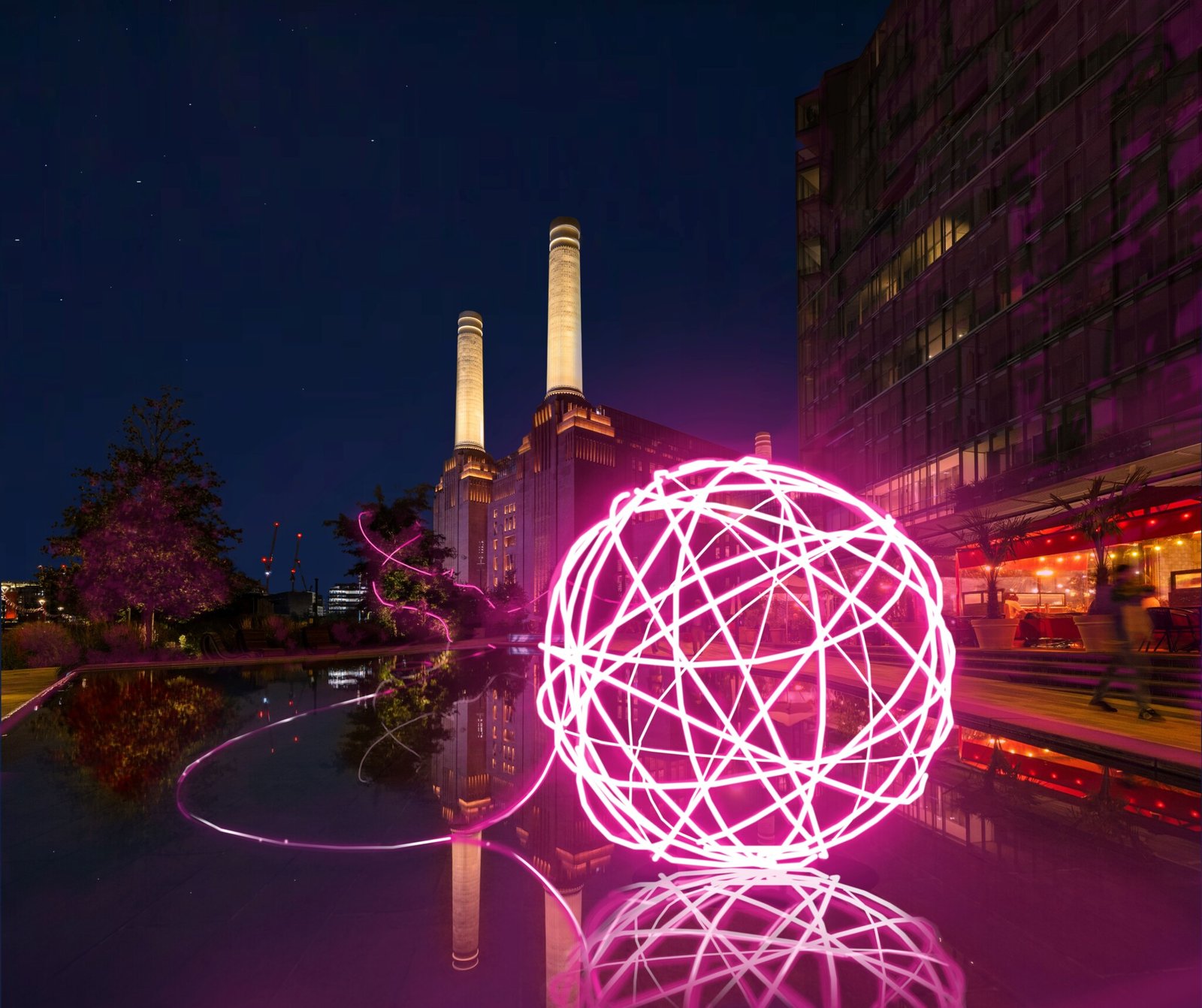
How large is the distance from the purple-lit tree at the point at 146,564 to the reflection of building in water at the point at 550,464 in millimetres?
44671

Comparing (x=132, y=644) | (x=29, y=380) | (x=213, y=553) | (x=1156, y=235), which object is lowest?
(x=132, y=644)

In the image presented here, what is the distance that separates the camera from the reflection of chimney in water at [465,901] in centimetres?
322

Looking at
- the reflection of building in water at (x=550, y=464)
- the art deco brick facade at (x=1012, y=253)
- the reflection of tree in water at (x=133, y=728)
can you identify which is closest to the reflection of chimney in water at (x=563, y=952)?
the reflection of tree in water at (x=133, y=728)

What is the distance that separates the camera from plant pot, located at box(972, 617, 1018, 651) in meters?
16.8

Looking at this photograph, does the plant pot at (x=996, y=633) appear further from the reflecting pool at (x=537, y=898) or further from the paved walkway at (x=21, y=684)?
the paved walkway at (x=21, y=684)

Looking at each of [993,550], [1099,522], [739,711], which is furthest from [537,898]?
[993,550]

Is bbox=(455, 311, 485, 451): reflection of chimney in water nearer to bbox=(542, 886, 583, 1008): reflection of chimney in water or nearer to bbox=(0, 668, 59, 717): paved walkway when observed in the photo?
bbox=(0, 668, 59, 717): paved walkway

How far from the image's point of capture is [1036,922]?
3.57 meters

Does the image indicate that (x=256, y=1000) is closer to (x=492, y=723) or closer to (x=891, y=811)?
(x=891, y=811)

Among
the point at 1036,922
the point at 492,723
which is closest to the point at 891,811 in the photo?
the point at 1036,922

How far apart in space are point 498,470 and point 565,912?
95646mm

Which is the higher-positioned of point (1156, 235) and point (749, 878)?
point (1156, 235)

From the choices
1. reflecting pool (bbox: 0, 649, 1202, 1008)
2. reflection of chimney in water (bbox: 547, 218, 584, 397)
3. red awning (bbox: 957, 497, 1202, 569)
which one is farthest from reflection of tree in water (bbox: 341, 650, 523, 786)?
reflection of chimney in water (bbox: 547, 218, 584, 397)

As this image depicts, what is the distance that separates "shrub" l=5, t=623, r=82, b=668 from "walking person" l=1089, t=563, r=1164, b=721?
28.6m
